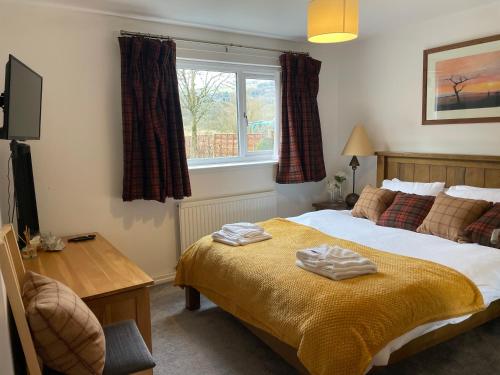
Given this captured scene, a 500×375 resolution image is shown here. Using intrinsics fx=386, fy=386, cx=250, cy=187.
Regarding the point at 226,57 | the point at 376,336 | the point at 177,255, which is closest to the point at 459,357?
the point at 376,336

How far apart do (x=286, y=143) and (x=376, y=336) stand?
2.53 metres

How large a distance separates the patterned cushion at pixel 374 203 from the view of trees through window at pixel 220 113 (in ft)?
3.91

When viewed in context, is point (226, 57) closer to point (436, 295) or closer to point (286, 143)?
point (286, 143)

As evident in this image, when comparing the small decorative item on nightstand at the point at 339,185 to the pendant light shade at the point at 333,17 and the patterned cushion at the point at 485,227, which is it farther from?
the pendant light shade at the point at 333,17

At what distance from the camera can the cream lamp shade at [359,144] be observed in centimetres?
390

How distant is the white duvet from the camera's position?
200cm

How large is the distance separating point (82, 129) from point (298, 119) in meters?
2.08

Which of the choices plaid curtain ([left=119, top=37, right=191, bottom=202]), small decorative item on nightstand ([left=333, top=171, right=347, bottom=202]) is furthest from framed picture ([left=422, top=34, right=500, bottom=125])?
plaid curtain ([left=119, top=37, right=191, bottom=202])

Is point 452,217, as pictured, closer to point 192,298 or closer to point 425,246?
A: point 425,246

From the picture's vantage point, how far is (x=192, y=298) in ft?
9.63

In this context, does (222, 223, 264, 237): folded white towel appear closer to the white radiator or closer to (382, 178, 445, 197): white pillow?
the white radiator

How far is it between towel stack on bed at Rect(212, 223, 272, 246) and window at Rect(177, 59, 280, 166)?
1.08m

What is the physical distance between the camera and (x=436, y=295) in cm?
199

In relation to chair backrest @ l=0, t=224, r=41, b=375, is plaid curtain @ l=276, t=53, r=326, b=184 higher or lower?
higher
